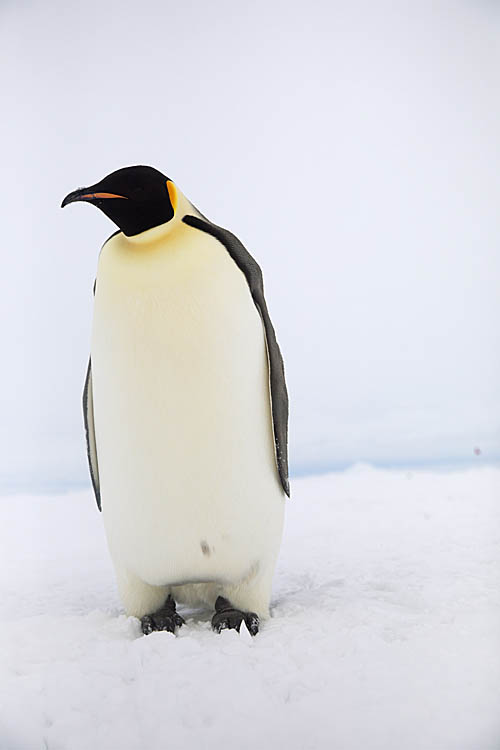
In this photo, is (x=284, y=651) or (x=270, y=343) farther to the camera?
(x=270, y=343)

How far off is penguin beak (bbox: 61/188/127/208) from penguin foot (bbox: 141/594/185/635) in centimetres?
45

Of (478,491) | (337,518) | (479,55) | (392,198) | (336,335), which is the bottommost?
(337,518)

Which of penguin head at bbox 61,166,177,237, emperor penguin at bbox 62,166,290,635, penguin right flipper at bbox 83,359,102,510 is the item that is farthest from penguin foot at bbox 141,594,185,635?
penguin head at bbox 61,166,177,237

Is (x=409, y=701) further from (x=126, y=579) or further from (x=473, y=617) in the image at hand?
(x=126, y=579)

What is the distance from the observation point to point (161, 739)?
0.66 m

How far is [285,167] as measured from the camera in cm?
86

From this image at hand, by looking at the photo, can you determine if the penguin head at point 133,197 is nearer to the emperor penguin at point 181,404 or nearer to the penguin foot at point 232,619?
the emperor penguin at point 181,404

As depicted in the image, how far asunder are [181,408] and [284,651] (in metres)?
0.26

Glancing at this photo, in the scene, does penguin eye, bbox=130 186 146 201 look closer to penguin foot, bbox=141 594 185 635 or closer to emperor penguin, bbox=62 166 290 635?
emperor penguin, bbox=62 166 290 635

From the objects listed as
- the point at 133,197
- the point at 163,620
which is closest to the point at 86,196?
the point at 133,197

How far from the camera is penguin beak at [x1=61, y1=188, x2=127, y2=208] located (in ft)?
2.71

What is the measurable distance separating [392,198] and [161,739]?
56cm

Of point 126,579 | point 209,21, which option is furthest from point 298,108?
point 126,579

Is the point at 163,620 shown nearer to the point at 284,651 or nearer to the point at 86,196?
the point at 284,651
